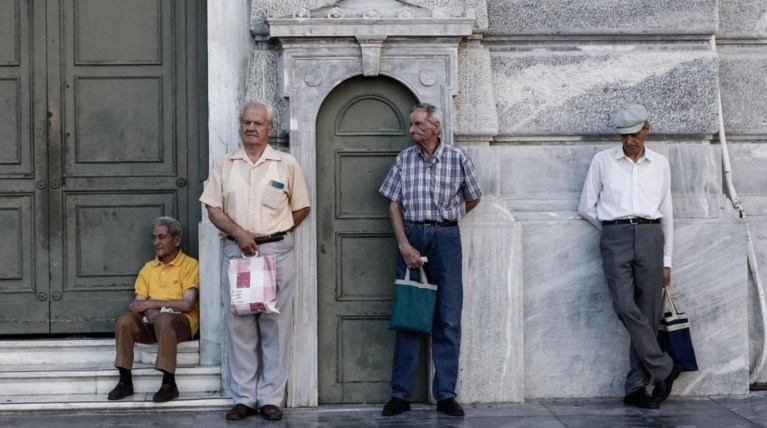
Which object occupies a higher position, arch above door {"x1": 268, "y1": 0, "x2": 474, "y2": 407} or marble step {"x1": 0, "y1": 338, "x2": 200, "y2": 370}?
arch above door {"x1": 268, "y1": 0, "x2": 474, "y2": 407}

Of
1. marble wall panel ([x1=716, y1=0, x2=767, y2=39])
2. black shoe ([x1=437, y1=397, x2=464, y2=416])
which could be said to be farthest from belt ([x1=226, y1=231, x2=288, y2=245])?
marble wall panel ([x1=716, y1=0, x2=767, y2=39])

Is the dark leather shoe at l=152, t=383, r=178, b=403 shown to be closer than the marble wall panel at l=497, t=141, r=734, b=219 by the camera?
Yes

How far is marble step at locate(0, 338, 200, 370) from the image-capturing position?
831 cm

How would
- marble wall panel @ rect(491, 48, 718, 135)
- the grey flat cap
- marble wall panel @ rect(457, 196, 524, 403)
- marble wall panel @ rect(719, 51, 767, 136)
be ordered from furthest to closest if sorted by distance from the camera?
marble wall panel @ rect(719, 51, 767, 136) < marble wall panel @ rect(491, 48, 718, 135) < marble wall panel @ rect(457, 196, 524, 403) < the grey flat cap

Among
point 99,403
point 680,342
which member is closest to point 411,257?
point 680,342

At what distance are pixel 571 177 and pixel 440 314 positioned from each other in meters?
1.34

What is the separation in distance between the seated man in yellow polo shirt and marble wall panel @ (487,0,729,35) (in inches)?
98.4

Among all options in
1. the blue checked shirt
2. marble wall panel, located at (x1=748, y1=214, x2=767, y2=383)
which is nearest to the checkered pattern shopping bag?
the blue checked shirt

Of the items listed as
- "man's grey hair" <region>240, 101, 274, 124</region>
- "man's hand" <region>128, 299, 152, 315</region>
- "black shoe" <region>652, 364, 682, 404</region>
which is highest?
"man's grey hair" <region>240, 101, 274, 124</region>

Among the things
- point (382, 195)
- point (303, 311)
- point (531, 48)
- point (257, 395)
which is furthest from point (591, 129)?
point (257, 395)

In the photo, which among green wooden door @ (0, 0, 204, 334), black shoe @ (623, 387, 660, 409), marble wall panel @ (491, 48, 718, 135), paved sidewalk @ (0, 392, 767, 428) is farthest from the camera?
green wooden door @ (0, 0, 204, 334)

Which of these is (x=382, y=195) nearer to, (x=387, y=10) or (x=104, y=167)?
(x=387, y=10)

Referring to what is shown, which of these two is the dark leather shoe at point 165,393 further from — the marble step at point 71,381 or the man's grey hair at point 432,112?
the man's grey hair at point 432,112

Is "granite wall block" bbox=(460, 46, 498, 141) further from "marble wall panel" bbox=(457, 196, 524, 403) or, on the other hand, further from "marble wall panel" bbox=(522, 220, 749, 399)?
"marble wall panel" bbox=(522, 220, 749, 399)
